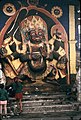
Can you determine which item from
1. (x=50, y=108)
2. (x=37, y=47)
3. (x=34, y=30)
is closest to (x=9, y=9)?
(x=34, y=30)

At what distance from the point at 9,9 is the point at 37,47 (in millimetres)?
2753

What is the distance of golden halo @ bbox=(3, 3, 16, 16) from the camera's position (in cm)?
2576

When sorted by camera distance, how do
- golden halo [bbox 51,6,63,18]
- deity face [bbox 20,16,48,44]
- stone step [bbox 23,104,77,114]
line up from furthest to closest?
golden halo [bbox 51,6,63,18] → deity face [bbox 20,16,48,44] → stone step [bbox 23,104,77,114]

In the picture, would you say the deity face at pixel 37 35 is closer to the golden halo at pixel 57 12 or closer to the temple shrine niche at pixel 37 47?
the temple shrine niche at pixel 37 47

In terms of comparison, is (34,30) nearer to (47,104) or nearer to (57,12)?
(57,12)

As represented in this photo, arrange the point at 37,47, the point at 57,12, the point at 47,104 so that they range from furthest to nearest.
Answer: the point at 57,12 < the point at 37,47 < the point at 47,104

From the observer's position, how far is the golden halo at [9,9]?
84.5 feet

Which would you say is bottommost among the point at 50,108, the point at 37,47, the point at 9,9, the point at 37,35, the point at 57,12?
the point at 50,108

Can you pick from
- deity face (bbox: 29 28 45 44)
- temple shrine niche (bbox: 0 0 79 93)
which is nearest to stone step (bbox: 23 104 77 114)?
temple shrine niche (bbox: 0 0 79 93)

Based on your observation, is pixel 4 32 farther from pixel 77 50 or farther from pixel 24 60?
pixel 77 50

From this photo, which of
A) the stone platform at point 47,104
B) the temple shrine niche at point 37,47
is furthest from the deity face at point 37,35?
the stone platform at point 47,104

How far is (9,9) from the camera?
2584cm

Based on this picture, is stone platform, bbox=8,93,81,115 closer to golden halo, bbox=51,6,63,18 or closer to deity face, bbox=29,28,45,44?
deity face, bbox=29,28,45,44

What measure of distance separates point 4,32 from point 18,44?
1.07m
